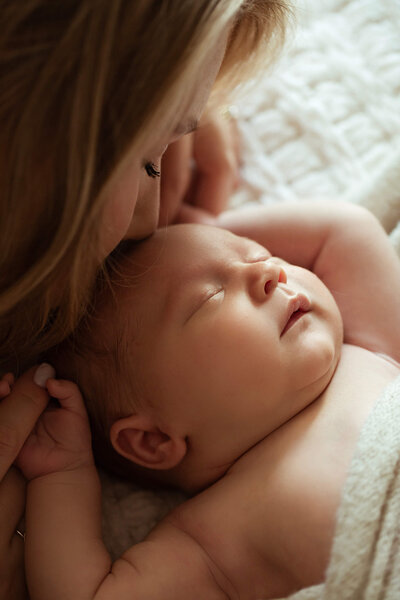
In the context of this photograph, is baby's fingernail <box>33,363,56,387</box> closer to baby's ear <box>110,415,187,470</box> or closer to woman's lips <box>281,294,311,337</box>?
baby's ear <box>110,415,187,470</box>

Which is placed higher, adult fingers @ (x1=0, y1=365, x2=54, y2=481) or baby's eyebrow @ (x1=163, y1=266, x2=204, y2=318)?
baby's eyebrow @ (x1=163, y1=266, x2=204, y2=318)

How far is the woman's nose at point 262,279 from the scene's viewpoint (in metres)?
0.93

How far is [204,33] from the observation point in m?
0.67

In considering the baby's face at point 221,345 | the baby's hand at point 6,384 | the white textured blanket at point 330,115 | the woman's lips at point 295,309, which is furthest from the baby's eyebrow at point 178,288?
the white textured blanket at point 330,115

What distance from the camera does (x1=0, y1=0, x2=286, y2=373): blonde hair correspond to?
62 centimetres

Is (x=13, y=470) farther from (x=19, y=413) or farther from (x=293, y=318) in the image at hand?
(x=293, y=318)

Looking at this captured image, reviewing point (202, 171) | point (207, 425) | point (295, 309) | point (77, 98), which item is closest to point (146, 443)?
point (207, 425)

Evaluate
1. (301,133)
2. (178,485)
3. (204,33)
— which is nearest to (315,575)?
(178,485)

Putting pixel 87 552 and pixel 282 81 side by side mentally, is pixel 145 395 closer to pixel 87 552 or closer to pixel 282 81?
pixel 87 552

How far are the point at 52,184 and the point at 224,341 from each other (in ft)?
1.15

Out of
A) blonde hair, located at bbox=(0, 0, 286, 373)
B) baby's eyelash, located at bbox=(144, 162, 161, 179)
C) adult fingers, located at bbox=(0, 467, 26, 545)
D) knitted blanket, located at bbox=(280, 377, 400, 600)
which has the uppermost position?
blonde hair, located at bbox=(0, 0, 286, 373)

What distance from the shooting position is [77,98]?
63 centimetres

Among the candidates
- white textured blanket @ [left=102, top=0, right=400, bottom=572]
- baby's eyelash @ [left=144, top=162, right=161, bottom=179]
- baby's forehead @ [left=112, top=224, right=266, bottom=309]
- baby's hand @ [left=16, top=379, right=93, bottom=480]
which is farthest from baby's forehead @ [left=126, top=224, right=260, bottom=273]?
white textured blanket @ [left=102, top=0, right=400, bottom=572]

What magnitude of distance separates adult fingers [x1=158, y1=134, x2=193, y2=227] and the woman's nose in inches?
14.6
